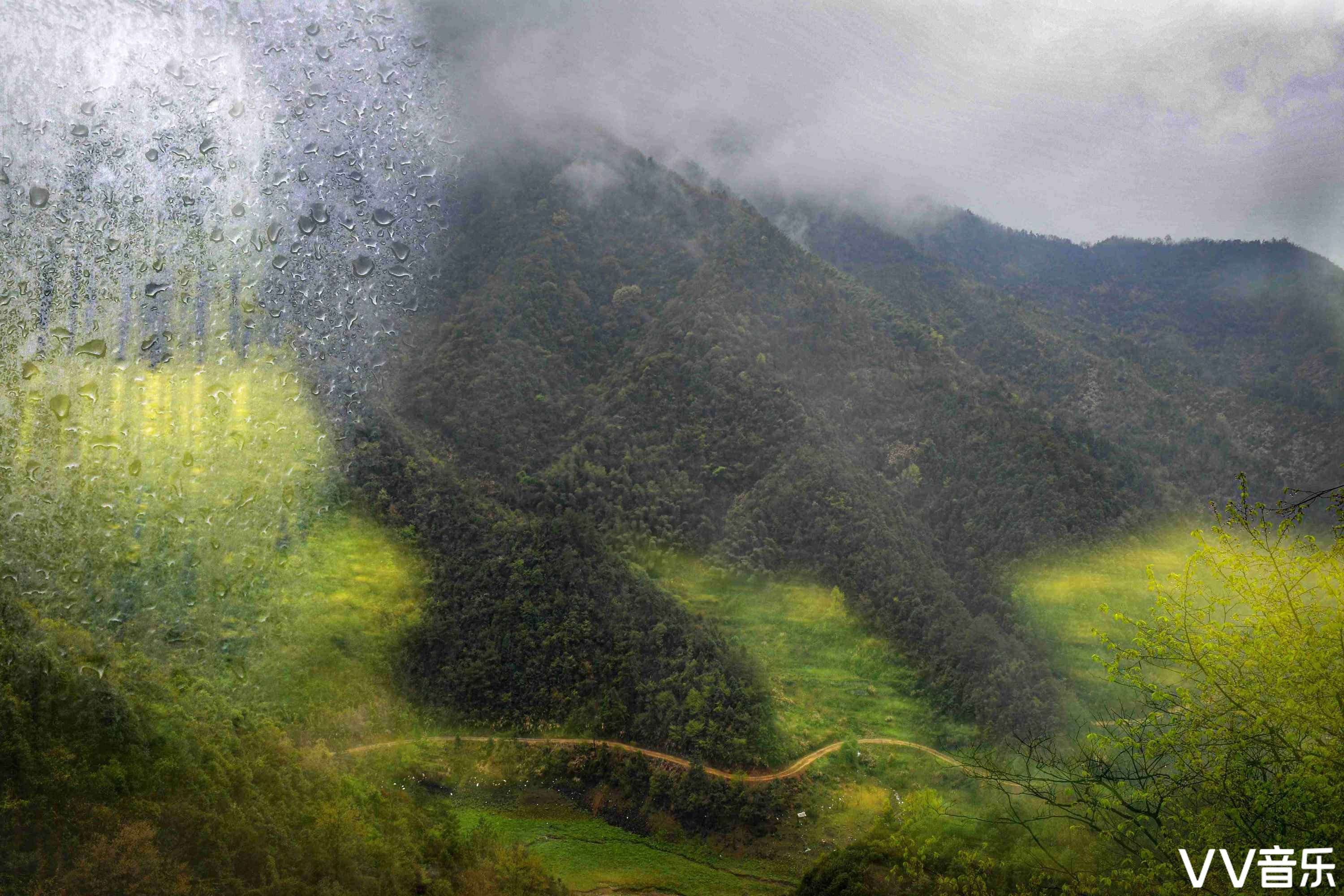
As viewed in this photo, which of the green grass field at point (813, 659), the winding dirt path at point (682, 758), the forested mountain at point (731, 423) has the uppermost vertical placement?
the forested mountain at point (731, 423)

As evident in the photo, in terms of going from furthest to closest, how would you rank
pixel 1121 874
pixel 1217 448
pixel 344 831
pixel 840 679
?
pixel 1217 448 → pixel 840 679 → pixel 344 831 → pixel 1121 874

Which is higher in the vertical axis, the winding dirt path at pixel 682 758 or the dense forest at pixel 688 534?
the dense forest at pixel 688 534

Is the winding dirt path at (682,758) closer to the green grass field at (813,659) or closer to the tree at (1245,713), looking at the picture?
the green grass field at (813,659)

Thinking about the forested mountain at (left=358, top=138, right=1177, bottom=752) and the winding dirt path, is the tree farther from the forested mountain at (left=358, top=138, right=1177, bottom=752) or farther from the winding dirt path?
the forested mountain at (left=358, top=138, right=1177, bottom=752)

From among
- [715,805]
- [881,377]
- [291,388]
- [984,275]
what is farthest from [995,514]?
[984,275]

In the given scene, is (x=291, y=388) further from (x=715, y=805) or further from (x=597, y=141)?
(x=597, y=141)

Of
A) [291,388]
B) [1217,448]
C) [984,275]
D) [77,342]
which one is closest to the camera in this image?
[77,342]

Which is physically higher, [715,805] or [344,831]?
[344,831]

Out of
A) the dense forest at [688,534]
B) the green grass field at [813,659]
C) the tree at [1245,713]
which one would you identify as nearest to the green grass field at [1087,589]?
the dense forest at [688,534]
